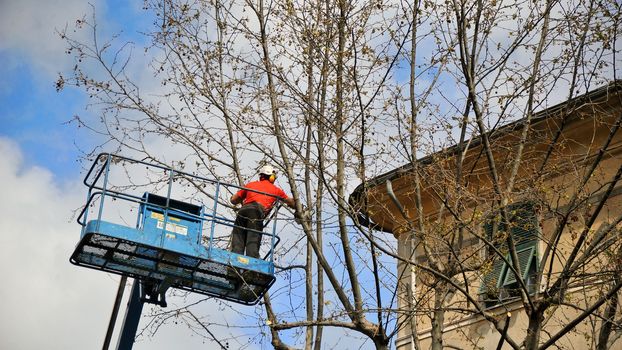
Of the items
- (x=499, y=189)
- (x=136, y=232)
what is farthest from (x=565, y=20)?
(x=136, y=232)

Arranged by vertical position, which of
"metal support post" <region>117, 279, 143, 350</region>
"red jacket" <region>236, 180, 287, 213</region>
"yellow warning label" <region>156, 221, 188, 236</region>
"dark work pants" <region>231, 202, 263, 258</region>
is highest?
"red jacket" <region>236, 180, 287, 213</region>

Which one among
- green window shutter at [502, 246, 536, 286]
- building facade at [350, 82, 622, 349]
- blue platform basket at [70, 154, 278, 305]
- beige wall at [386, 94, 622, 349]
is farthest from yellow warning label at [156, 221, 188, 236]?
green window shutter at [502, 246, 536, 286]

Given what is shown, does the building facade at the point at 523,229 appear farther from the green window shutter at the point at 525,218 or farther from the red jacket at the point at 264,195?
the red jacket at the point at 264,195

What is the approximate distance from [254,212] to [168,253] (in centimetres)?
136

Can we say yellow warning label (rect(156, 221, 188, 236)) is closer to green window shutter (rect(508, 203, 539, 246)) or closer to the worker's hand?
the worker's hand

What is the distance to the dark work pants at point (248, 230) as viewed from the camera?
13533 millimetres

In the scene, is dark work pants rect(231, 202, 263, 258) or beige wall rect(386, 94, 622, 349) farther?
dark work pants rect(231, 202, 263, 258)

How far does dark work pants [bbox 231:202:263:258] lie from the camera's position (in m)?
13.5

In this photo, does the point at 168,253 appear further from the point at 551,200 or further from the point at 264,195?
the point at 551,200

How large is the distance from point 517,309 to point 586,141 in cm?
240

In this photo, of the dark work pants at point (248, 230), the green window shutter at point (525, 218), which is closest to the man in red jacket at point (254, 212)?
the dark work pants at point (248, 230)

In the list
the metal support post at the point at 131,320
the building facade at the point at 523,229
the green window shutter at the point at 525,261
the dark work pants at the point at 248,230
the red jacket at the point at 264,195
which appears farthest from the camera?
the green window shutter at the point at 525,261

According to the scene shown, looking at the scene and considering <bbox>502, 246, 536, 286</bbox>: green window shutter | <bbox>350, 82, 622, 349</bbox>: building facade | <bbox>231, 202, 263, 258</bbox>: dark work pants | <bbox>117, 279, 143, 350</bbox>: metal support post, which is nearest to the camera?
<bbox>350, 82, 622, 349</bbox>: building facade

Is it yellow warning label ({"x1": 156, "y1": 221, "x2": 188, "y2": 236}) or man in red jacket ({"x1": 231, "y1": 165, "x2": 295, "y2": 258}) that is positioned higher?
man in red jacket ({"x1": 231, "y1": 165, "x2": 295, "y2": 258})
